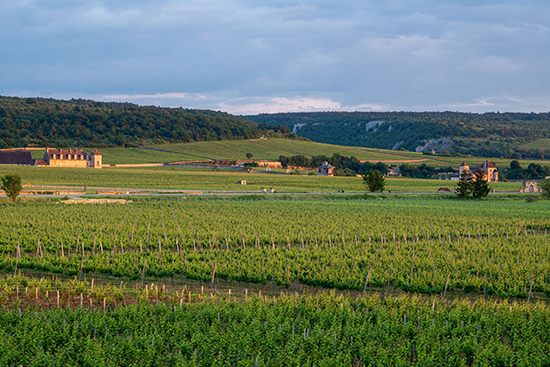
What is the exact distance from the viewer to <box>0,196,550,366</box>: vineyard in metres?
10.7

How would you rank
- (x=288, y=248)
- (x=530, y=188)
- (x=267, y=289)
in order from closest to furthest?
(x=267, y=289)
(x=288, y=248)
(x=530, y=188)

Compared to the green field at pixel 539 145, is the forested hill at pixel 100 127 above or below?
above

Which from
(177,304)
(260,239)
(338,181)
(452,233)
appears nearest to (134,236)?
(260,239)

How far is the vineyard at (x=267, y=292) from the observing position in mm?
10711

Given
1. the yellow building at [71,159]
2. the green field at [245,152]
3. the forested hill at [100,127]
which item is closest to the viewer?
the yellow building at [71,159]

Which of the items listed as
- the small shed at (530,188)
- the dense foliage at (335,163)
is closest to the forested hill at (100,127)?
the dense foliage at (335,163)

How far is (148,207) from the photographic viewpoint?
41094mm

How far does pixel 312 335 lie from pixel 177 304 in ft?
15.7

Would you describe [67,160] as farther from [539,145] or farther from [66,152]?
[539,145]

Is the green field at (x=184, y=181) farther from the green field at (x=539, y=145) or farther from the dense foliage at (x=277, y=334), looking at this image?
the green field at (x=539, y=145)

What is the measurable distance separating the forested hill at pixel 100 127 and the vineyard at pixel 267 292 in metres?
110

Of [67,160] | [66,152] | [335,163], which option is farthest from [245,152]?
[67,160]

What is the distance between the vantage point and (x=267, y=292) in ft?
58.0

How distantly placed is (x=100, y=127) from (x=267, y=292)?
469 ft
